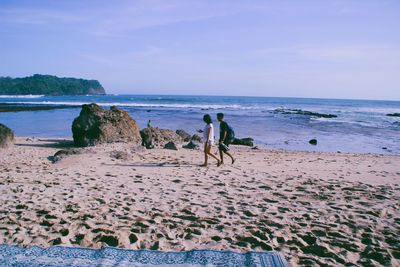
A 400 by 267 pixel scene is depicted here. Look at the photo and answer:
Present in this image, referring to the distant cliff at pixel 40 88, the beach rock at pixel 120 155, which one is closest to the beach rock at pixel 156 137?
the beach rock at pixel 120 155

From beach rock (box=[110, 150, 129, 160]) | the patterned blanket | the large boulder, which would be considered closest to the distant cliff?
the large boulder

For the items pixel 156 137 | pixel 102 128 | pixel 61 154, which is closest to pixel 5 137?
pixel 61 154

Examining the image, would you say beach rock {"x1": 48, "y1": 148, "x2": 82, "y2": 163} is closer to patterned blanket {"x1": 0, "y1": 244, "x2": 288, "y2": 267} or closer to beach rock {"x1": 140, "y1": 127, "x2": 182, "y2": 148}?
beach rock {"x1": 140, "y1": 127, "x2": 182, "y2": 148}

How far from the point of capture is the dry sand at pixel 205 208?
3.92m

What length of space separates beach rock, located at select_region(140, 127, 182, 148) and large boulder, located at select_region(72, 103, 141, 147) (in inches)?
22.7

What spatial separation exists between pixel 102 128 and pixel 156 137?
2.18 metres

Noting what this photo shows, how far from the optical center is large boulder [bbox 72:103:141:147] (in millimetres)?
12430

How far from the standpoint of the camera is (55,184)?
20.9 feet

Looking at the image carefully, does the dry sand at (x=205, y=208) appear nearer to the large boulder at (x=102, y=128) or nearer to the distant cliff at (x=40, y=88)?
the large boulder at (x=102, y=128)

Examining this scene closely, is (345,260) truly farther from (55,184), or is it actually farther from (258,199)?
(55,184)

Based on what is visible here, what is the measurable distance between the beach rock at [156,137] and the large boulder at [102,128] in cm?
58

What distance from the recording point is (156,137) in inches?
529

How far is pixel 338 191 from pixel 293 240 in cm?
286

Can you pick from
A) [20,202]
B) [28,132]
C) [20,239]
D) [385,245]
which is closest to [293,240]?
[385,245]
